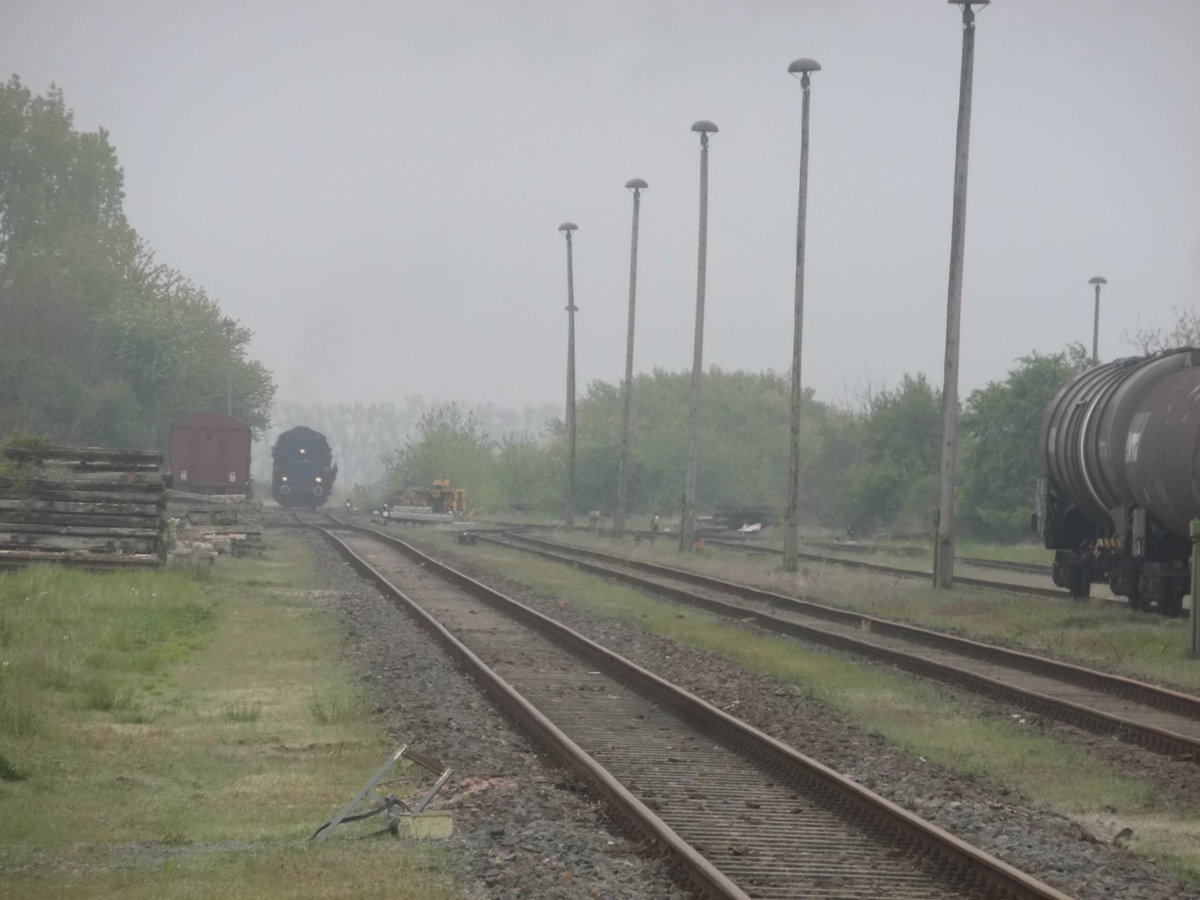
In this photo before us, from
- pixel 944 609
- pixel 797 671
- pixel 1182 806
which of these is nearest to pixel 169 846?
pixel 1182 806

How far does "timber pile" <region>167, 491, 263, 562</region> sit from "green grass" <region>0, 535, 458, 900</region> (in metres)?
14.6

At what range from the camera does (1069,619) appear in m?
21.9

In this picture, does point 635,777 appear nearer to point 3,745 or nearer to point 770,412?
point 3,745

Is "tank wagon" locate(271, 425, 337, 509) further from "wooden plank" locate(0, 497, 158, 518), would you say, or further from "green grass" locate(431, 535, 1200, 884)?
"green grass" locate(431, 535, 1200, 884)

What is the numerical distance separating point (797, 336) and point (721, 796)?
25225 mm

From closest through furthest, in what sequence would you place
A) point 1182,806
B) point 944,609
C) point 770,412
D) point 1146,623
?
point 1182,806
point 1146,623
point 944,609
point 770,412

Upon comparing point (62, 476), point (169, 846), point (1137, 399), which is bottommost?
point (169, 846)

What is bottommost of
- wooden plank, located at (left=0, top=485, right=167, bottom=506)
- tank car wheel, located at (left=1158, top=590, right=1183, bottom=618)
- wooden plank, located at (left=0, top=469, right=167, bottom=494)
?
tank car wheel, located at (left=1158, top=590, right=1183, bottom=618)

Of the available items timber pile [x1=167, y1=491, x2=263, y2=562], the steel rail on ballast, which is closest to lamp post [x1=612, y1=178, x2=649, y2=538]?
the steel rail on ballast

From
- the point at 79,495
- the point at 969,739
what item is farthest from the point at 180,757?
the point at 79,495

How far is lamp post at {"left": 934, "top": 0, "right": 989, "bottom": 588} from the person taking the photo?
27281 mm

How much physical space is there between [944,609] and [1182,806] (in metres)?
14.8

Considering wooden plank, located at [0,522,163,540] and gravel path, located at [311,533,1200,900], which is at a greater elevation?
wooden plank, located at [0,522,163,540]

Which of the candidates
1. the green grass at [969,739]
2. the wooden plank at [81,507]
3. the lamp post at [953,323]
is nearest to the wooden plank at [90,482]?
the wooden plank at [81,507]
